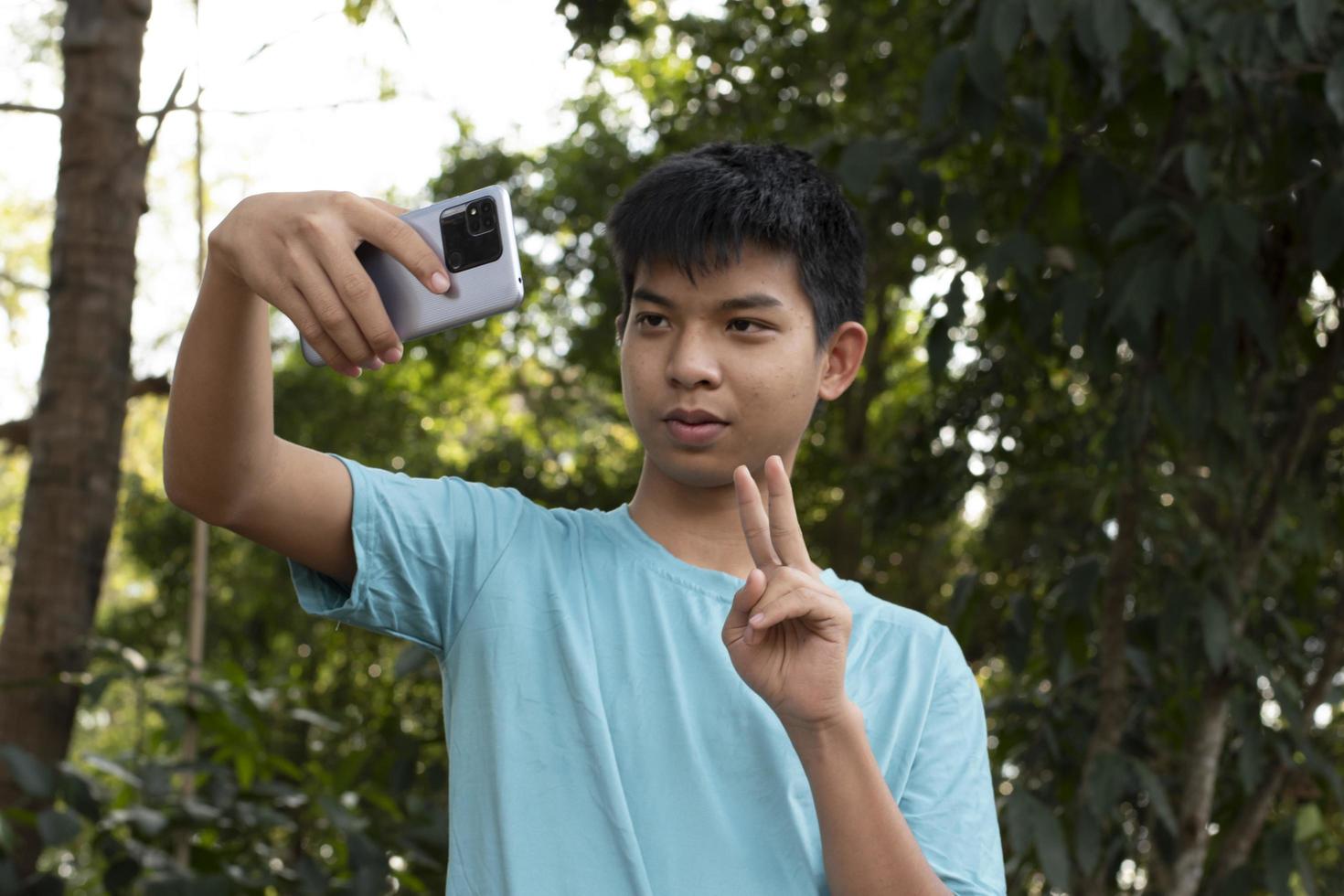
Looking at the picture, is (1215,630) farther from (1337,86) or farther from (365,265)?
(365,265)

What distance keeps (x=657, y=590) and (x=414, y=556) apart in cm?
19

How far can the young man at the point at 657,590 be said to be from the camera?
90 centimetres

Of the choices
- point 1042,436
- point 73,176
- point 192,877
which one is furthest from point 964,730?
point 1042,436

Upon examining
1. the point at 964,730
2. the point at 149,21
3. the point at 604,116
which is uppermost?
the point at 604,116

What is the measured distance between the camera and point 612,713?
40.5 inches

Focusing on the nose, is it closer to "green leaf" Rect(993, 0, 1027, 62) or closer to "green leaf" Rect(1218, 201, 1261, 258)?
"green leaf" Rect(993, 0, 1027, 62)

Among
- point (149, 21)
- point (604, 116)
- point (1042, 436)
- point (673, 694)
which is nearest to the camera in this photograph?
point (673, 694)

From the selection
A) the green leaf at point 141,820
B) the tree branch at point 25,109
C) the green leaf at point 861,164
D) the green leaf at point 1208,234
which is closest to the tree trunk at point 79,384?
the tree branch at point 25,109

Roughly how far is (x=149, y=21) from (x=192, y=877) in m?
1.28

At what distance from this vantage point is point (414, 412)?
7.37 m

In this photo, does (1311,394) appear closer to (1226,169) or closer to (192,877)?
(1226,169)

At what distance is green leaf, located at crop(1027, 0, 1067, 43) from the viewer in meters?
1.52

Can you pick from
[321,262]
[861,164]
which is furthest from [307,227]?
[861,164]

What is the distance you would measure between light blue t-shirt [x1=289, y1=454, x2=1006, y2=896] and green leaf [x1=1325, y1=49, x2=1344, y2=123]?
2.81ft
